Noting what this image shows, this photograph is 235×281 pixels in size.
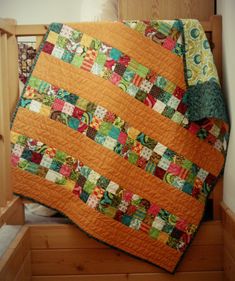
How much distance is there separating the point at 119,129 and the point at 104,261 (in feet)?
2.24

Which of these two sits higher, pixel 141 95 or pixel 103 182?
pixel 141 95

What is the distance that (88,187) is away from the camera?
1644 millimetres

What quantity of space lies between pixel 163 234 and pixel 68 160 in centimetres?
59

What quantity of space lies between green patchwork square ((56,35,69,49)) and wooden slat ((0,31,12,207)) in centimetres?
24

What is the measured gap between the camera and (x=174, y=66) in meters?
1.64

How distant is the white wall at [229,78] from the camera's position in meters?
1.55

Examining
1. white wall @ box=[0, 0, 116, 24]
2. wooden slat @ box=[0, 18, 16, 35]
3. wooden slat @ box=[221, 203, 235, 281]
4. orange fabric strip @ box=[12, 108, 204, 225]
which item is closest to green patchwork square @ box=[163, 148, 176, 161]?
orange fabric strip @ box=[12, 108, 204, 225]

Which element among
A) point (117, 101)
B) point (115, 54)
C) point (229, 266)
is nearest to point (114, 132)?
point (117, 101)

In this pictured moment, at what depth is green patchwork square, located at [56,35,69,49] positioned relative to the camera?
1.64m

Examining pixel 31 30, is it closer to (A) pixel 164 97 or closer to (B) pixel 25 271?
(A) pixel 164 97

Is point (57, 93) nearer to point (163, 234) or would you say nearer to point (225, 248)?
point (163, 234)

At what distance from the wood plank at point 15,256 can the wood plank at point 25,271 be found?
24 mm

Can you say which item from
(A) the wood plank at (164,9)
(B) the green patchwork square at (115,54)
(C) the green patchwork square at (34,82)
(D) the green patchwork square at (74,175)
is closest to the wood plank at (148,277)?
(D) the green patchwork square at (74,175)

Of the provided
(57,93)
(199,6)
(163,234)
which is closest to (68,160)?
(57,93)
